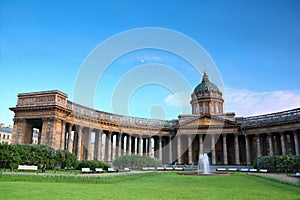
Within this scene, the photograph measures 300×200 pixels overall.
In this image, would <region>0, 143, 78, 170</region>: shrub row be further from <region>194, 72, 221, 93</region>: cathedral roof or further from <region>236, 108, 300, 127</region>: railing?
<region>194, 72, 221, 93</region>: cathedral roof

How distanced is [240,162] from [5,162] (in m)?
48.1

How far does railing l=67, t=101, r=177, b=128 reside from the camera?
148ft

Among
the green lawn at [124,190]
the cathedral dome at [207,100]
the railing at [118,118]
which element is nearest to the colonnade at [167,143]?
the railing at [118,118]

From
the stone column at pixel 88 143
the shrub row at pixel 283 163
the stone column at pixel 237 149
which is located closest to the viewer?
the shrub row at pixel 283 163

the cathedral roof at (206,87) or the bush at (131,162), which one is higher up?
the cathedral roof at (206,87)

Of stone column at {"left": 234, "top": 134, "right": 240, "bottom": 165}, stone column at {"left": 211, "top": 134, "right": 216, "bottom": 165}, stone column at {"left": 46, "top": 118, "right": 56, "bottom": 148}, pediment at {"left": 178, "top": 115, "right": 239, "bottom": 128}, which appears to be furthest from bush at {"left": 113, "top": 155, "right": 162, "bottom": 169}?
stone column at {"left": 234, "top": 134, "right": 240, "bottom": 165}

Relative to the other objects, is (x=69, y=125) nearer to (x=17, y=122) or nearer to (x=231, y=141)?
(x=17, y=122)

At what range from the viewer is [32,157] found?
27.5 meters

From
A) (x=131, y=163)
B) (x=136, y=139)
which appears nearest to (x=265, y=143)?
(x=136, y=139)

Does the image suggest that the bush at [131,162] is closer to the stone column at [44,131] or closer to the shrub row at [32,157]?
the shrub row at [32,157]

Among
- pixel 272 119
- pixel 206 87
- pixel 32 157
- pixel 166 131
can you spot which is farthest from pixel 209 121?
pixel 32 157

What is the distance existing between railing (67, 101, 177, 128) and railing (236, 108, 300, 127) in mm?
16878

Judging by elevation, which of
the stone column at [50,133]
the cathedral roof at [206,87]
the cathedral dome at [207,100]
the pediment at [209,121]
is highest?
the cathedral roof at [206,87]

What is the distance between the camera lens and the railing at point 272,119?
4759cm
